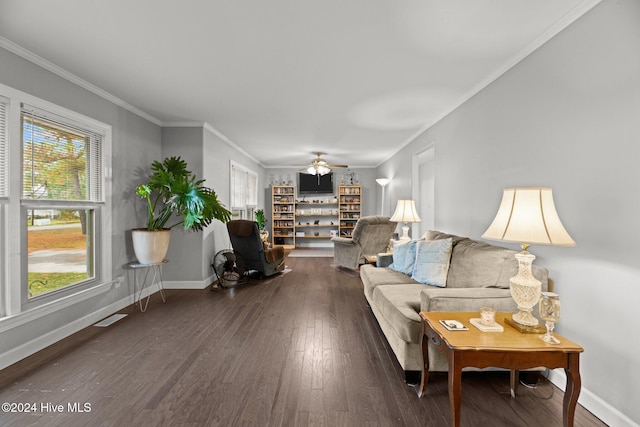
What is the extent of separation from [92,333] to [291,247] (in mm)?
5721

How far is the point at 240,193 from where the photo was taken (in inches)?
248

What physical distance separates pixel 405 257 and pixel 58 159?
375 cm


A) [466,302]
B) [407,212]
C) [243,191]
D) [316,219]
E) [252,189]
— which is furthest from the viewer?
[316,219]

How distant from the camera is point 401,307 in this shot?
7.13ft

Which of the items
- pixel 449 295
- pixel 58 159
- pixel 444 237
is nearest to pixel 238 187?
pixel 58 159

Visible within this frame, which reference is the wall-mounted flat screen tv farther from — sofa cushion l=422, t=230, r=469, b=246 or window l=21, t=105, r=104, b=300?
window l=21, t=105, r=104, b=300

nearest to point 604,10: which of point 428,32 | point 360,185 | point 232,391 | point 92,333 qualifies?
point 428,32

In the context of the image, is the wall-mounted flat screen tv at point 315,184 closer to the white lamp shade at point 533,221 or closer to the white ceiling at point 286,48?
the white ceiling at point 286,48

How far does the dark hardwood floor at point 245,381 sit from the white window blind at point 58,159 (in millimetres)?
1451

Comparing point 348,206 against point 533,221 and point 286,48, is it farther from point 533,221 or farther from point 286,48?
point 533,221

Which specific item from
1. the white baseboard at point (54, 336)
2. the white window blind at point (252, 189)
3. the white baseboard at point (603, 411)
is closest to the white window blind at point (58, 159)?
the white baseboard at point (54, 336)

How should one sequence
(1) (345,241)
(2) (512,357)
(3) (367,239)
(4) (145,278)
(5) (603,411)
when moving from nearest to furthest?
(2) (512,357), (5) (603,411), (4) (145,278), (3) (367,239), (1) (345,241)

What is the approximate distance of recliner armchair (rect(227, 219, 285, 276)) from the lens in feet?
14.8

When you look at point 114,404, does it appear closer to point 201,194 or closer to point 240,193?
point 201,194
